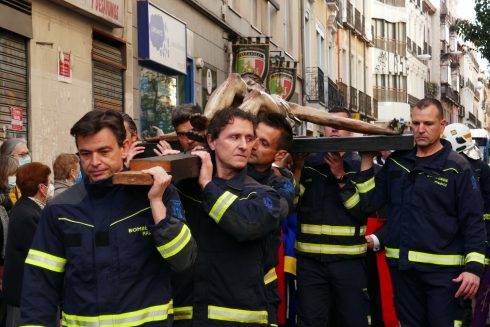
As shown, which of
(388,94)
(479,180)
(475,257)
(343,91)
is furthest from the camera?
(388,94)

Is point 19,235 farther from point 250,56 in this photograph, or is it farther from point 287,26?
point 287,26

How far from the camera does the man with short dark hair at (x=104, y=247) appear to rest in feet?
15.3

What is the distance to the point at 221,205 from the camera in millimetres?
5168

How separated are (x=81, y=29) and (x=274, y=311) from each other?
9178 millimetres

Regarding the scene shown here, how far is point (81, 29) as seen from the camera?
14.1 metres

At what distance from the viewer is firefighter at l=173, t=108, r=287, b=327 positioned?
209 inches

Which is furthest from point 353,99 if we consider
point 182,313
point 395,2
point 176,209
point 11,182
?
point 176,209

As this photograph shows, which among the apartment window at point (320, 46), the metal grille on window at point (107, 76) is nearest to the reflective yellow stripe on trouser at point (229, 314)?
the metal grille on window at point (107, 76)

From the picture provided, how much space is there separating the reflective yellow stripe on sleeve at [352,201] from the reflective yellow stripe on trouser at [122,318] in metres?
3.05

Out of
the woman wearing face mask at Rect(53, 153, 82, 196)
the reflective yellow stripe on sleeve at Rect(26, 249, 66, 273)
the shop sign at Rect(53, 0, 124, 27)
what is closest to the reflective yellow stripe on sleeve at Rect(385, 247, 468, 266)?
the reflective yellow stripe on sleeve at Rect(26, 249, 66, 273)

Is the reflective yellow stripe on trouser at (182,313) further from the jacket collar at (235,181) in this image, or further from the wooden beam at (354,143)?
the wooden beam at (354,143)

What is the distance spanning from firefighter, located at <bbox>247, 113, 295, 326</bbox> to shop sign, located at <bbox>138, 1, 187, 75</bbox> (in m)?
10.2

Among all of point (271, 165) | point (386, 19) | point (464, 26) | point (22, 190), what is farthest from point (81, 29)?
point (386, 19)

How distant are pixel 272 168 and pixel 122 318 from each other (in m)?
2.04
